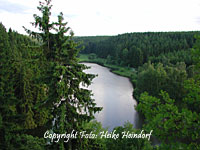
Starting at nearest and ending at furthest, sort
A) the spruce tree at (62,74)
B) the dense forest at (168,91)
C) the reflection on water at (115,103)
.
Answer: the dense forest at (168,91)
the spruce tree at (62,74)
the reflection on water at (115,103)

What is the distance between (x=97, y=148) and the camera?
30.8ft

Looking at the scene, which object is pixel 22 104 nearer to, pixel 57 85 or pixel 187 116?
pixel 57 85

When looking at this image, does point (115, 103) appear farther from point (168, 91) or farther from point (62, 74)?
point (62, 74)

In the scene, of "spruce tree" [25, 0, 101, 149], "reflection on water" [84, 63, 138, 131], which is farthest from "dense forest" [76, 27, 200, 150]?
"reflection on water" [84, 63, 138, 131]

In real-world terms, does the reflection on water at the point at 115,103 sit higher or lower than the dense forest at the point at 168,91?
lower

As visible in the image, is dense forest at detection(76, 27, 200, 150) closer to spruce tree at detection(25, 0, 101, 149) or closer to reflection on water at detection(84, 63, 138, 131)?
spruce tree at detection(25, 0, 101, 149)

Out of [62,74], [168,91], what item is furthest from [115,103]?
[62,74]

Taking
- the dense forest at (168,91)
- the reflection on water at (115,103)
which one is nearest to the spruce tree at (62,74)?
the dense forest at (168,91)

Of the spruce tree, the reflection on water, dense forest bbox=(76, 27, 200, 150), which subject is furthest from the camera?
the reflection on water

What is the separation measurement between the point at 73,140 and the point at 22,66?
1676cm

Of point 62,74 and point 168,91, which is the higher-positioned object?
point 62,74

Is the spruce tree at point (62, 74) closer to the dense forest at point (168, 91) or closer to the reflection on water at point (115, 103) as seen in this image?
the dense forest at point (168, 91)

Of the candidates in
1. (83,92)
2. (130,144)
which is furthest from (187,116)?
(130,144)

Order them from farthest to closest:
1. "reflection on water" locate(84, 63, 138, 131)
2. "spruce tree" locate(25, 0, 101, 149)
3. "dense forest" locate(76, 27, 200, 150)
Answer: "reflection on water" locate(84, 63, 138, 131)
"spruce tree" locate(25, 0, 101, 149)
"dense forest" locate(76, 27, 200, 150)
